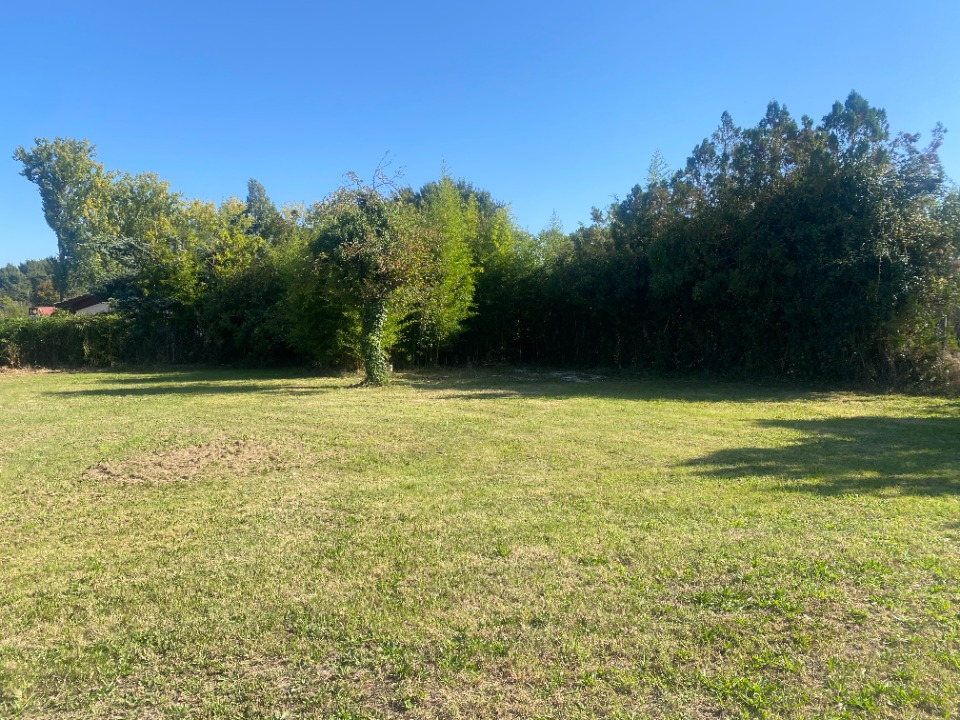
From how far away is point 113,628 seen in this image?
9.14 ft

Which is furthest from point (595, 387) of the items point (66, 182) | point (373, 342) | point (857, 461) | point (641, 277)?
point (66, 182)

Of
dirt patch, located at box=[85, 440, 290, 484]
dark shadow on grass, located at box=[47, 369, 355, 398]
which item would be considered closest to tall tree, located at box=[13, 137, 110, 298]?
dark shadow on grass, located at box=[47, 369, 355, 398]

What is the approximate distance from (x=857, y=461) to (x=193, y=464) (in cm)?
656

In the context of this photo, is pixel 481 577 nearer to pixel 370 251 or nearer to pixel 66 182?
pixel 370 251

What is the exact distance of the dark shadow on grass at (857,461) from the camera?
4.92 metres

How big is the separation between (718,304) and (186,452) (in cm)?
1247

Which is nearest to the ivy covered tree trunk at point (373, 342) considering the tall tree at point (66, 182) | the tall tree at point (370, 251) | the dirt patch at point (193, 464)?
the tall tree at point (370, 251)

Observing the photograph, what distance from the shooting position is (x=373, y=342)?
13.3m

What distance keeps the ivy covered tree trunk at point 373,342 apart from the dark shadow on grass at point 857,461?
8.20 meters

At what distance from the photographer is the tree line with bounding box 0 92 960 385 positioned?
1202 cm

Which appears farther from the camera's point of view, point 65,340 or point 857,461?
point 65,340

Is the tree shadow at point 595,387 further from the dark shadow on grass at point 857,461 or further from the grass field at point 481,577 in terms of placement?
the grass field at point 481,577

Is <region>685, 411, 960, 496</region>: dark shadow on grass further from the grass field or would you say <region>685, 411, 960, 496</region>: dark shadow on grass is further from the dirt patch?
the dirt patch

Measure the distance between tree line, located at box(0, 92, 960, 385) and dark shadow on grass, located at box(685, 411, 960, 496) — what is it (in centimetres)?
538
